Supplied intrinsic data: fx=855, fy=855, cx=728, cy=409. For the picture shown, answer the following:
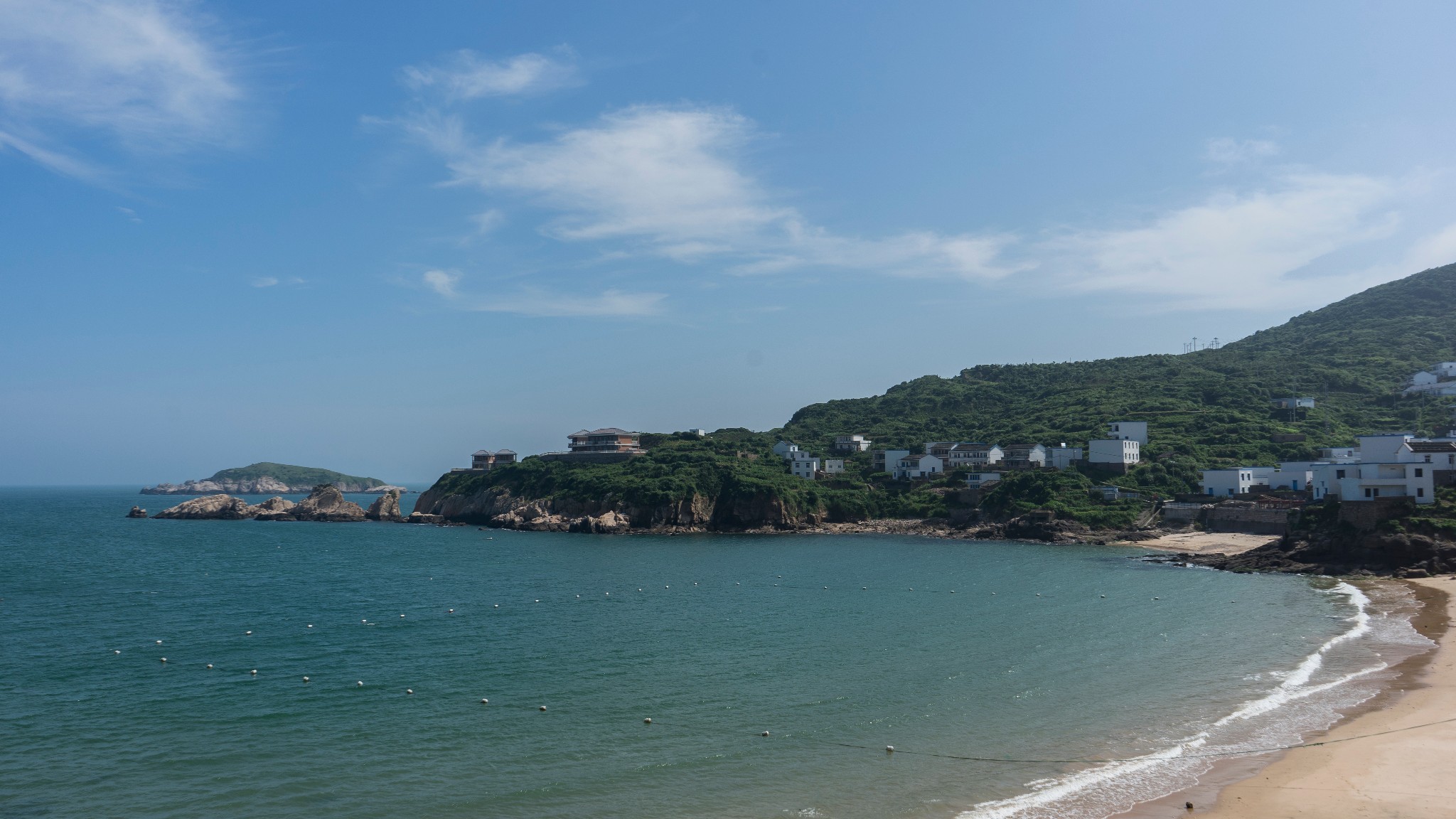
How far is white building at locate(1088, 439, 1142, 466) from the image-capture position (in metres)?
80.7

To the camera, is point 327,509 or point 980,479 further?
point 327,509

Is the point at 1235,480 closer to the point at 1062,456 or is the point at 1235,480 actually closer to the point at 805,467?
the point at 1062,456

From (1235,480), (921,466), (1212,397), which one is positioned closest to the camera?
(1235,480)

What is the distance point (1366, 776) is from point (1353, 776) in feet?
0.83

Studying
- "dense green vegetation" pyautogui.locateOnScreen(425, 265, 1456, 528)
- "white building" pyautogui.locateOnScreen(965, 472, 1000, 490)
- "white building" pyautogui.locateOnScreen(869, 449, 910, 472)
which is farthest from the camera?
"white building" pyautogui.locateOnScreen(869, 449, 910, 472)

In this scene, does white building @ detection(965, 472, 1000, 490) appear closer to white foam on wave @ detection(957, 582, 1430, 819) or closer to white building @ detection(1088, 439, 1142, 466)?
white building @ detection(1088, 439, 1142, 466)

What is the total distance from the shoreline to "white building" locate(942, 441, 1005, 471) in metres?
67.8

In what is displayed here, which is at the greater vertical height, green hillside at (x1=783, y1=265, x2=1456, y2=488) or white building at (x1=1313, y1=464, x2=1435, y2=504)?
green hillside at (x1=783, y1=265, x2=1456, y2=488)

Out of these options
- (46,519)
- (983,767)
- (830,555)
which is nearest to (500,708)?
(983,767)

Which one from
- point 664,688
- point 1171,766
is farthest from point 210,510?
point 1171,766

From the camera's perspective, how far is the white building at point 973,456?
298 ft

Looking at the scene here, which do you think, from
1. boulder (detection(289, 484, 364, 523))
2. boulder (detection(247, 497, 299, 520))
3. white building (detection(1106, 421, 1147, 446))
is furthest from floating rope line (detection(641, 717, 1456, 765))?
boulder (detection(247, 497, 299, 520))

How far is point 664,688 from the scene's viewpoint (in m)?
25.5

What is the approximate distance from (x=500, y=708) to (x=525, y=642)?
28.4 ft
